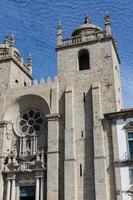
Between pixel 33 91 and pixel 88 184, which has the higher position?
pixel 33 91

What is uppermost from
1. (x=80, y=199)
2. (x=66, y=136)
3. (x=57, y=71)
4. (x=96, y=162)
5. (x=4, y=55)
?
(x=4, y=55)

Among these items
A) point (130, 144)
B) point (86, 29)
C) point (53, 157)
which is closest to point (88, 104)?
point (130, 144)

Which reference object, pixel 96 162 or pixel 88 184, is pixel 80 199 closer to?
pixel 88 184

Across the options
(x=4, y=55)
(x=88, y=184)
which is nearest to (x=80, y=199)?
(x=88, y=184)

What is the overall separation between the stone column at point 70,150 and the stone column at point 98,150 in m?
1.61

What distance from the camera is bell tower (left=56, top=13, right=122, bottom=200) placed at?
21906mm

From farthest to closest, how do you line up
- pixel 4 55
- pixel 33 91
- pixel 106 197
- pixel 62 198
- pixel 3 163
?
pixel 4 55 → pixel 33 91 → pixel 3 163 → pixel 62 198 → pixel 106 197

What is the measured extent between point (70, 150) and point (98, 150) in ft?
6.94

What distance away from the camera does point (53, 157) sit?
916 inches

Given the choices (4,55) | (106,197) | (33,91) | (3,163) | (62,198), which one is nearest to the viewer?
(106,197)

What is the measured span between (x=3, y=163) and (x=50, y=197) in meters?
5.02

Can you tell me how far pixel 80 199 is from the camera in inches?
A: 864

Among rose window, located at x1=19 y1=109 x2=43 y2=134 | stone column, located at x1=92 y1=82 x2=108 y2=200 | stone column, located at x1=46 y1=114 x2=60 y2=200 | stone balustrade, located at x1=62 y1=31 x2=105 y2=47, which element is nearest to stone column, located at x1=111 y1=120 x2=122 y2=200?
stone column, located at x1=92 y1=82 x2=108 y2=200

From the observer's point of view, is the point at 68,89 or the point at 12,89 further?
the point at 12,89
